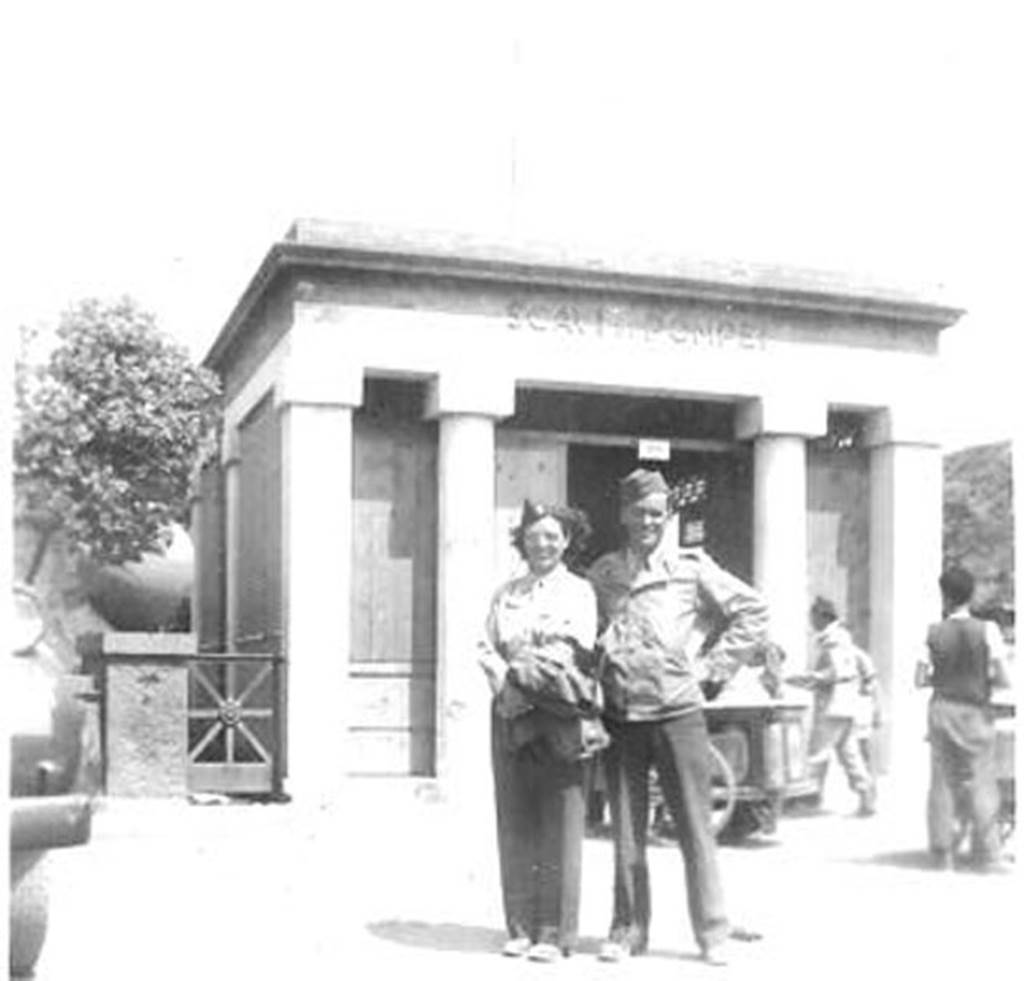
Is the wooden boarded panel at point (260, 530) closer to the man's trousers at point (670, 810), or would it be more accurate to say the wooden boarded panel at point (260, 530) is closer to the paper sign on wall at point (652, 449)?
the paper sign on wall at point (652, 449)

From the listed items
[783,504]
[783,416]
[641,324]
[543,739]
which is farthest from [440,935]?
[783,416]

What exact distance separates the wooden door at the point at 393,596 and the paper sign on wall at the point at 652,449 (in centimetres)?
160

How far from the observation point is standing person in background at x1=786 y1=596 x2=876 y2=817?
1153cm

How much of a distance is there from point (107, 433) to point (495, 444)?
330 cm

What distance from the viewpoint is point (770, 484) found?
1296 cm

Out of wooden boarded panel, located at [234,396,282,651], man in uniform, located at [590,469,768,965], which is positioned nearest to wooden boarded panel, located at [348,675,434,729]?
wooden boarded panel, located at [234,396,282,651]

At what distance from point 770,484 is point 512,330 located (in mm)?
2347

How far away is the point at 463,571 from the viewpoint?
Result: 11.9 metres

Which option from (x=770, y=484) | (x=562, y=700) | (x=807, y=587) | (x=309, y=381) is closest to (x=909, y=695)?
(x=807, y=587)

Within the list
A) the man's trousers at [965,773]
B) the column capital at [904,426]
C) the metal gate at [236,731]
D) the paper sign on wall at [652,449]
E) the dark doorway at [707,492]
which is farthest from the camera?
the dark doorway at [707,492]

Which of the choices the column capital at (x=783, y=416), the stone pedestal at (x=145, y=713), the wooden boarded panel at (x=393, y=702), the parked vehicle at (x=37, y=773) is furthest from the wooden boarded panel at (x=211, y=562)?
the parked vehicle at (x=37, y=773)

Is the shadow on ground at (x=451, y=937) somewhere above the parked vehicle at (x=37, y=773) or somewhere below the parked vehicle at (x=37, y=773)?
below

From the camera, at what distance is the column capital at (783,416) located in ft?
42.1

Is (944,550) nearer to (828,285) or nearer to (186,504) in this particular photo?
(828,285)
